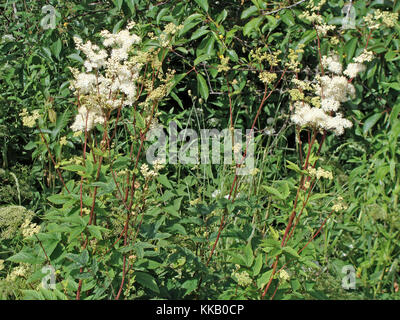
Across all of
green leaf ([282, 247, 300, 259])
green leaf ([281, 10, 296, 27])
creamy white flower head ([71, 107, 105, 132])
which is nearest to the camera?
green leaf ([282, 247, 300, 259])

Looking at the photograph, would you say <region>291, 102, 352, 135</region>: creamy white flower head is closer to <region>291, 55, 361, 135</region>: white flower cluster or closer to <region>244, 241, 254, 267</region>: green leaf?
<region>291, 55, 361, 135</region>: white flower cluster

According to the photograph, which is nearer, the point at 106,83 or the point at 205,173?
the point at 106,83

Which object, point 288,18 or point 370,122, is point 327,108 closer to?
point 288,18

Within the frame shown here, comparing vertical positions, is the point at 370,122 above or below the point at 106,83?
below

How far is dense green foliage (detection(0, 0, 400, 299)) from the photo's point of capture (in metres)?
1.50

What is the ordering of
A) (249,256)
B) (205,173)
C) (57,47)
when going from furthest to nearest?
1. (205,173)
2. (57,47)
3. (249,256)

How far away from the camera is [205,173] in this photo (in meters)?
2.65

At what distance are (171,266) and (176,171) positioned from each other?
37.9 inches

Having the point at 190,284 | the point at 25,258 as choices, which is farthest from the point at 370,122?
the point at 25,258

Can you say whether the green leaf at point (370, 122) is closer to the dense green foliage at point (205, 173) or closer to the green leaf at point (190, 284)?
the dense green foliage at point (205, 173)

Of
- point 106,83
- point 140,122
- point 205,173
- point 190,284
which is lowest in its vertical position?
point 205,173

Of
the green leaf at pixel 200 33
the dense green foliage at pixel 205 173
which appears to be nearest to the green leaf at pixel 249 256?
the dense green foliage at pixel 205 173

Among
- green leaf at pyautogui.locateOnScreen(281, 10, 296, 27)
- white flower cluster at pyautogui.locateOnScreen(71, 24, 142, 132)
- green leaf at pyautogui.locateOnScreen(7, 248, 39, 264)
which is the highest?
green leaf at pyautogui.locateOnScreen(281, 10, 296, 27)

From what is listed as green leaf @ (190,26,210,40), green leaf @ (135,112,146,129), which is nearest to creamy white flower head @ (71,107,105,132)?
green leaf @ (135,112,146,129)
